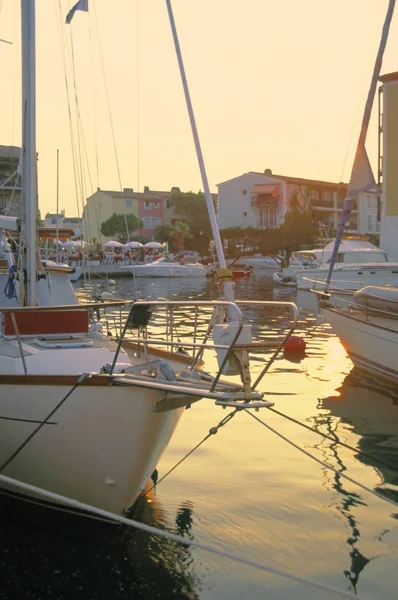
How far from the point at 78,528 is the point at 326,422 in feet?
19.0

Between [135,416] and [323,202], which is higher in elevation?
[323,202]

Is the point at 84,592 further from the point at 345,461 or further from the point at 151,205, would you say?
the point at 151,205

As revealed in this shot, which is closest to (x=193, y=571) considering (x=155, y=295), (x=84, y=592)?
(x=84, y=592)

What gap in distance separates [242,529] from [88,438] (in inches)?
73.8

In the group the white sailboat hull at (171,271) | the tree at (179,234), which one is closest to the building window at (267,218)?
the tree at (179,234)

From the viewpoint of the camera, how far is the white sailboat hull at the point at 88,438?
24.5 feet

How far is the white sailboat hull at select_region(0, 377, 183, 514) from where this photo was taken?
7.47m

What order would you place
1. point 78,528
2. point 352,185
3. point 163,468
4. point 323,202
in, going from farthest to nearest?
1. point 323,202
2. point 352,185
3. point 163,468
4. point 78,528

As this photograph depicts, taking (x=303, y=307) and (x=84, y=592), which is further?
(x=303, y=307)

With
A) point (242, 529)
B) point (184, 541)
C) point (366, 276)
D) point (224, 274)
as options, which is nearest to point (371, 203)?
point (366, 276)

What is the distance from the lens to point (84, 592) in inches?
266

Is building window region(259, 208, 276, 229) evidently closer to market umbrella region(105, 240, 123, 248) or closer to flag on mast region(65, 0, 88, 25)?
market umbrella region(105, 240, 123, 248)

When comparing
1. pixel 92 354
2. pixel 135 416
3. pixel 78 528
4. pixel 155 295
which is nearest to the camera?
pixel 135 416

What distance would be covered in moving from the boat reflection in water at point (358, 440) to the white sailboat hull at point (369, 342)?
1.13ft
